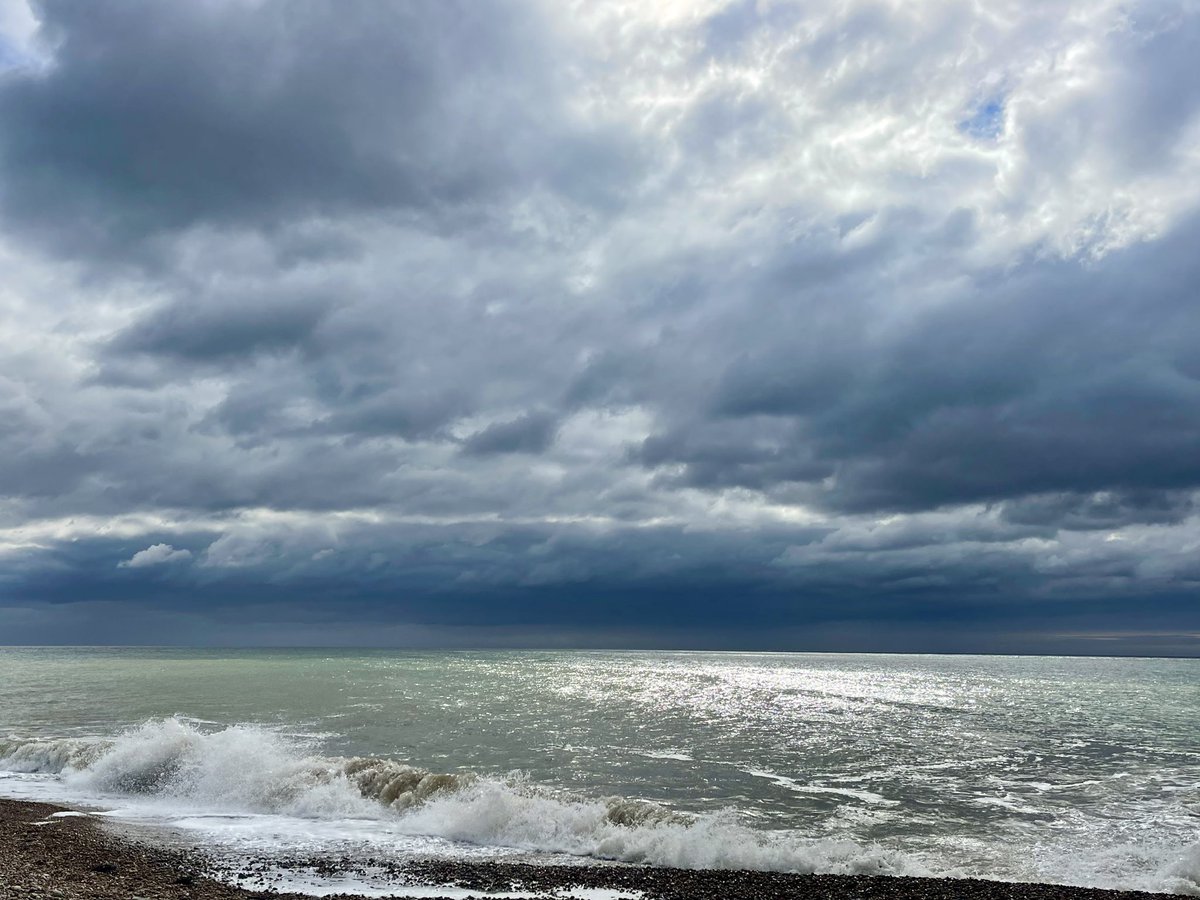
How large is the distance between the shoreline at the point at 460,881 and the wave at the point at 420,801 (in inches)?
45.9

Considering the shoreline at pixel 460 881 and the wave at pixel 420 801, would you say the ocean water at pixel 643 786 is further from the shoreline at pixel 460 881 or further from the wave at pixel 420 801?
the shoreline at pixel 460 881

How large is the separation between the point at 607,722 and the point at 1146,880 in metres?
37.0

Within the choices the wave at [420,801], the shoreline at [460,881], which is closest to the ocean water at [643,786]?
the wave at [420,801]

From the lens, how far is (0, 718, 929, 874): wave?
2045 cm

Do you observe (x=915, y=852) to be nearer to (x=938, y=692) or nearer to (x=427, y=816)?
(x=427, y=816)

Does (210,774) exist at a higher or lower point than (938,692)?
higher

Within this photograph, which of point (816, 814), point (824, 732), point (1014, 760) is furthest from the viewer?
point (824, 732)

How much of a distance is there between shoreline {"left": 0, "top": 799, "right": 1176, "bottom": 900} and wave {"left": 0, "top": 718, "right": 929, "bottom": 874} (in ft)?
3.82

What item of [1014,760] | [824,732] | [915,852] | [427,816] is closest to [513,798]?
[427,816]

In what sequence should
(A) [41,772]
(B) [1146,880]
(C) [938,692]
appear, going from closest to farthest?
(B) [1146,880] → (A) [41,772] → (C) [938,692]

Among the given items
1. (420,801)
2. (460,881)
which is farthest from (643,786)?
(460,881)

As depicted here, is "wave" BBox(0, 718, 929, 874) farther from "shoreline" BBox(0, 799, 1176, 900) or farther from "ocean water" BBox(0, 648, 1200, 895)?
"shoreline" BBox(0, 799, 1176, 900)

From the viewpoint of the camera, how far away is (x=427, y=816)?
24453mm

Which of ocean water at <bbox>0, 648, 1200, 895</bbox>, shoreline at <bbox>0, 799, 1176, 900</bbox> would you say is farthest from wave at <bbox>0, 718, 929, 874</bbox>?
shoreline at <bbox>0, 799, 1176, 900</bbox>
